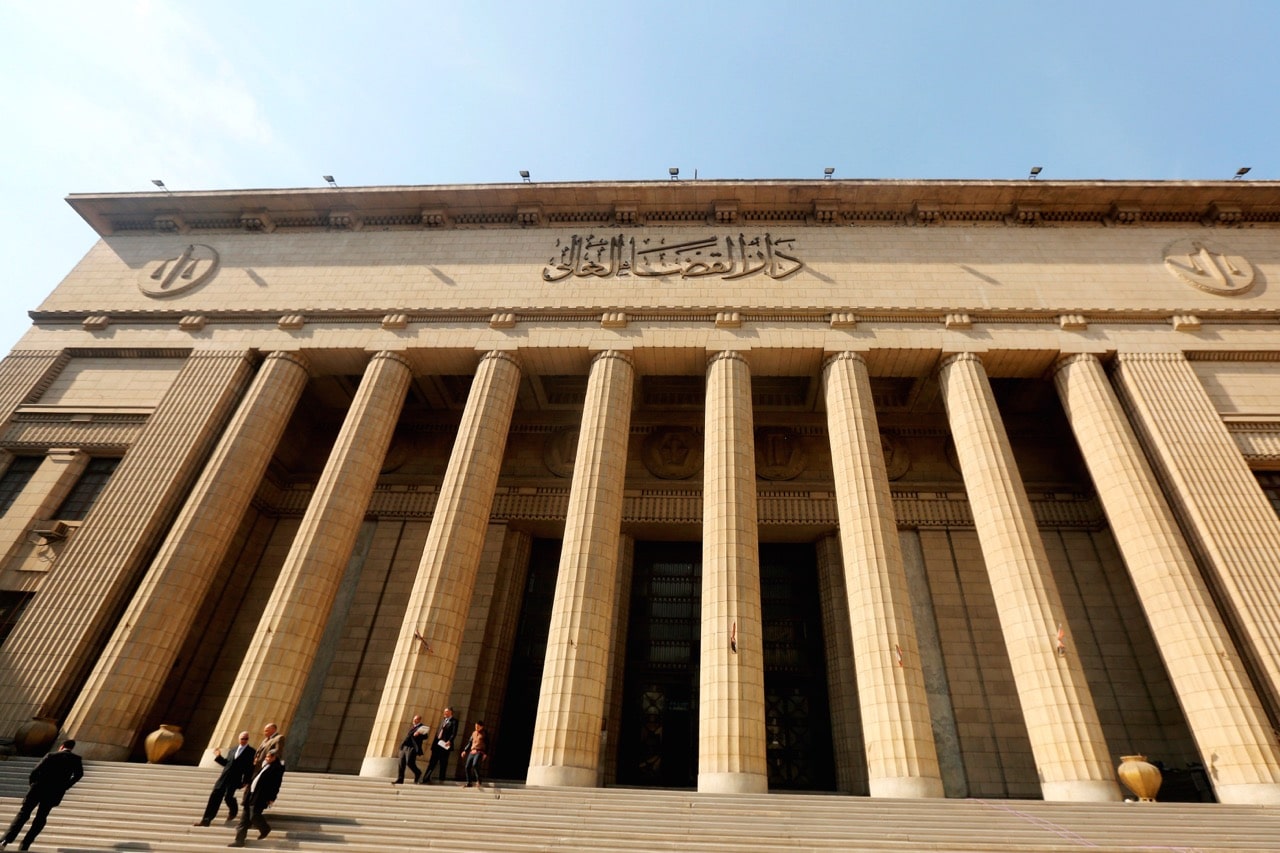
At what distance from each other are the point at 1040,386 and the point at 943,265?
4.98m

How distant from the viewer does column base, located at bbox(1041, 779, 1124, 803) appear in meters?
11.7

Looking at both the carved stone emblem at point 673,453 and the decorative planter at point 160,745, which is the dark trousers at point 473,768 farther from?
the carved stone emblem at point 673,453

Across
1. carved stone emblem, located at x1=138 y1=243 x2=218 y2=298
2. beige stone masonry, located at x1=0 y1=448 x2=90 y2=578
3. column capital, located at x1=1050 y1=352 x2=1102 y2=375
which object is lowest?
beige stone masonry, located at x1=0 y1=448 x2=90 y2=578

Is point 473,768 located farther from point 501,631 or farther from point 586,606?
point 501,631

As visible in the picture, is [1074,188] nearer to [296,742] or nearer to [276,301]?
[276,301]

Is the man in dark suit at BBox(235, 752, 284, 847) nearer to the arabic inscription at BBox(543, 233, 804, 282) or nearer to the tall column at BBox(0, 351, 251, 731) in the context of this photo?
the tall column at BBox(0, 351, 251, 731)

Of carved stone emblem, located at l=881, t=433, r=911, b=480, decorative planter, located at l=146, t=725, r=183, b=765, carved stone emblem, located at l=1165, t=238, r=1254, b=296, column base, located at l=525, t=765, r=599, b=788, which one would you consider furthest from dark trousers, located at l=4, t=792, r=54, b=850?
carved stone emblem, located at l=1165, t=238, r=1254, b=296

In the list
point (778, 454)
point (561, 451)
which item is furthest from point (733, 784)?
point (561, 451)

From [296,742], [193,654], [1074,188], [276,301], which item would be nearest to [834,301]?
[1074,188]

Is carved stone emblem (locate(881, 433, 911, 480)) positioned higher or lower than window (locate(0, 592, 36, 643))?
higher

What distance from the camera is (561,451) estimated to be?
2172 cm

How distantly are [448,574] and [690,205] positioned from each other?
1400 cm

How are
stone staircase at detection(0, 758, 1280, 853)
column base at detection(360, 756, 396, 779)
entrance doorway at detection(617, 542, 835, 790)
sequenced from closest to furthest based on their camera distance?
stone staircase at detection(0, 758, 1280, 853), column base at detection(360, 756, 396, 779), entrance doorway at detection(617, 542, 835, 790)

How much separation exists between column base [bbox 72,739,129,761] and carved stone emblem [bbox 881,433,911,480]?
20833 millimetres
